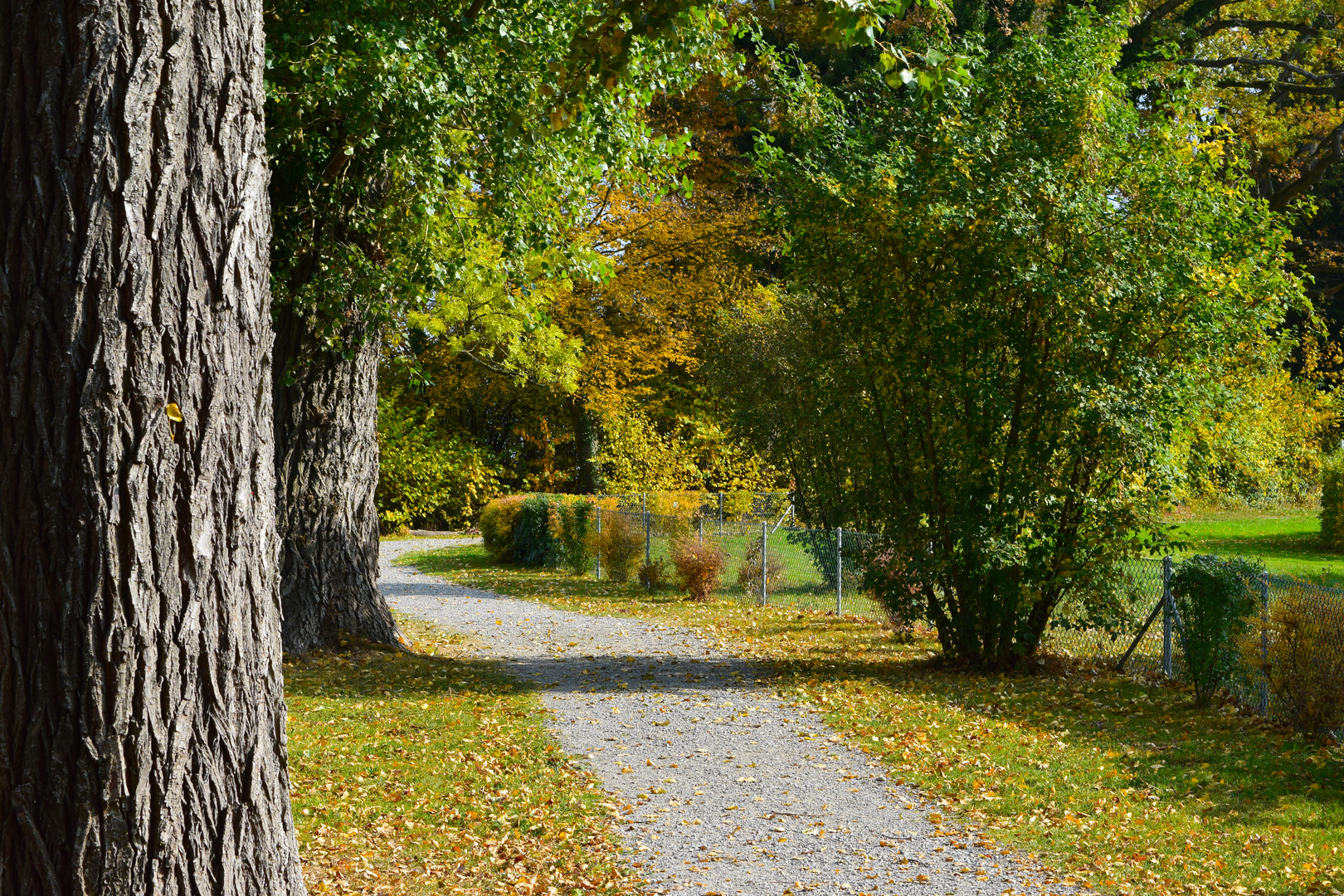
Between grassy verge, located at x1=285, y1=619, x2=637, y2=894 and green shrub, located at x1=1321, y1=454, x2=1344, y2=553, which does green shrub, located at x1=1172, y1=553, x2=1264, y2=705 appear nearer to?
grassy verge, located at x1=285, y1=619, x2=637, y2=894

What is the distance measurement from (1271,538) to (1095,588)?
16375mm

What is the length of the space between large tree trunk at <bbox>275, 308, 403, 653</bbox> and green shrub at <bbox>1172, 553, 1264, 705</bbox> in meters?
7.79

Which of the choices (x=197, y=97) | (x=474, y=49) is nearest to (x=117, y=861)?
(x=197, y=97)

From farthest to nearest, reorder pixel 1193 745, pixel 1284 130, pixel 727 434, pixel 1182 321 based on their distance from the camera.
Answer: pixel 727 434
pixel 1284 130
pixel 1182 321
pixel 1193 745

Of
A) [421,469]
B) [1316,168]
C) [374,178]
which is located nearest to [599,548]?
[421,469]

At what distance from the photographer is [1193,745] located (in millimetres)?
8055

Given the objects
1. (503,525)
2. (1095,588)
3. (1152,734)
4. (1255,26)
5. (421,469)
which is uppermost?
(1255,26)

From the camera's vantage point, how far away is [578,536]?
22094 millimetres

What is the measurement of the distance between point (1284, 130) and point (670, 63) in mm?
18552

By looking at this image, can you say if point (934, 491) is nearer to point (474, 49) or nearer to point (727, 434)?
point (474, 49)

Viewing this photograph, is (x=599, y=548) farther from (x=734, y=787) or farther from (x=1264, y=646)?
(x=734, y=787)

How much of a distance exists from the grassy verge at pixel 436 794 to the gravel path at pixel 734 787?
0.29 metres

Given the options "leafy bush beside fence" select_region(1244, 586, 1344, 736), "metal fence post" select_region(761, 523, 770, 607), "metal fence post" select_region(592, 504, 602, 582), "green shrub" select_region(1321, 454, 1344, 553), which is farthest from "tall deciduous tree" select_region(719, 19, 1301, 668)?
"green shrub" select_region(1321, 454, 1344, 553)

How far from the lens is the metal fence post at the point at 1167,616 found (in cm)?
1009
